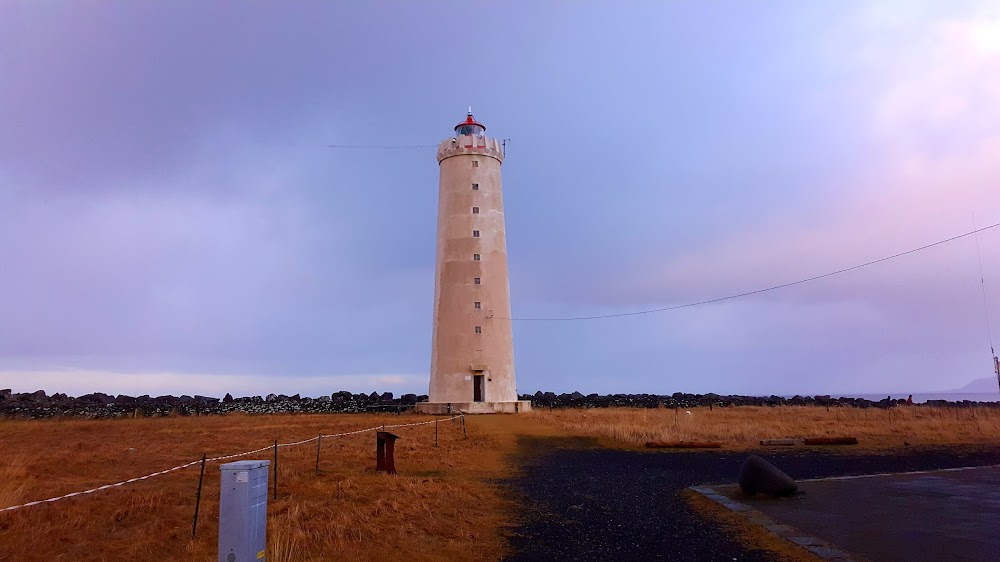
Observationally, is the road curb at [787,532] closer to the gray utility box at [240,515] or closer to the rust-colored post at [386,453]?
the gray utility box at [240,515]

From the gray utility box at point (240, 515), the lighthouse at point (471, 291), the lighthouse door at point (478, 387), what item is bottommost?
the gray utility box at point (240, 515)

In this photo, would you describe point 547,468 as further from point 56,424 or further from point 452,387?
point 56,424

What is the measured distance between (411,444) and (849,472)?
12303mm

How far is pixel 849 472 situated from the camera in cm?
1456

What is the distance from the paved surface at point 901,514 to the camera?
7.54 metres

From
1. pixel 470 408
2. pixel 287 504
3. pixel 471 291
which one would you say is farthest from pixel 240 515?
pixel 471 291

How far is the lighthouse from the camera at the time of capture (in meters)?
36.2

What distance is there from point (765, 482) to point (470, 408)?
25.3 metres

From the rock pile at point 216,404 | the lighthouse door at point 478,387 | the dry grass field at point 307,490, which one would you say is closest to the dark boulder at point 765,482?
the dry grass field at point 307,490

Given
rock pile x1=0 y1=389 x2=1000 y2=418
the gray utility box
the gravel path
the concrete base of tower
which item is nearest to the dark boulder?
the gravel path

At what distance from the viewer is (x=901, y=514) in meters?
9.39

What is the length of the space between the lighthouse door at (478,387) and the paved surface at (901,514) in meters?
24.8

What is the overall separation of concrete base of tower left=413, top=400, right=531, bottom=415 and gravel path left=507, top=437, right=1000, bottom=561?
12648 mm

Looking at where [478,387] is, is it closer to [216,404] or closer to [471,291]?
[471,291]
